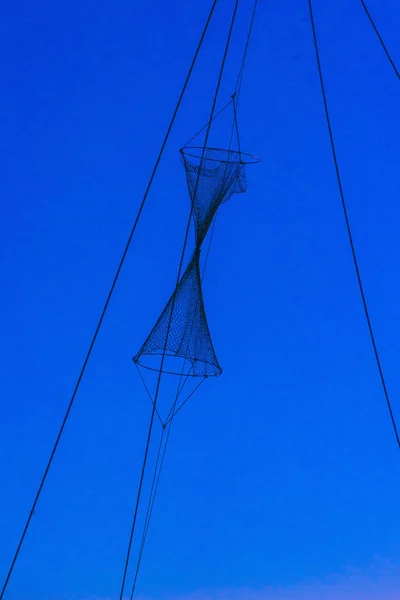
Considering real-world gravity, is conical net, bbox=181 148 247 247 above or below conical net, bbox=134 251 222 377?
above

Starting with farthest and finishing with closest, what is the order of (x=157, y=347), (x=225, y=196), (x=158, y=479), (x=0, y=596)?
(x=158, y=479)
(x=225, y=196)
(x=157, y=347)
(x=0, y=596)

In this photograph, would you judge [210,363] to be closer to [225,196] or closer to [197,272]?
[197,272]

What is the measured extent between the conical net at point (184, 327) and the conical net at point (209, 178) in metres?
0.38

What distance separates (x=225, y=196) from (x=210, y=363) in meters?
1.22

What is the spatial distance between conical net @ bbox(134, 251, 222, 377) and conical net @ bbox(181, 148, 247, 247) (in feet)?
1.23

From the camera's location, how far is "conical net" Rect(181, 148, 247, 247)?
5785mm

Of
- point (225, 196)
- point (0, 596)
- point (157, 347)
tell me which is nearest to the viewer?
point (0, 596)

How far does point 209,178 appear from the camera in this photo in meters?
5.83

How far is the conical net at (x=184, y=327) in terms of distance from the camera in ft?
18.2

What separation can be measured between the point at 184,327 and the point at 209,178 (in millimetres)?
1079

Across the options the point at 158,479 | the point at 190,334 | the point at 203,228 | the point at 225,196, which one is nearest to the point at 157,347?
the point at 190,334

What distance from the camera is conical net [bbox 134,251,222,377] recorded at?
5.54m

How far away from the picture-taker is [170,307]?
5586 millimetres

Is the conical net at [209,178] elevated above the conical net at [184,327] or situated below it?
above
